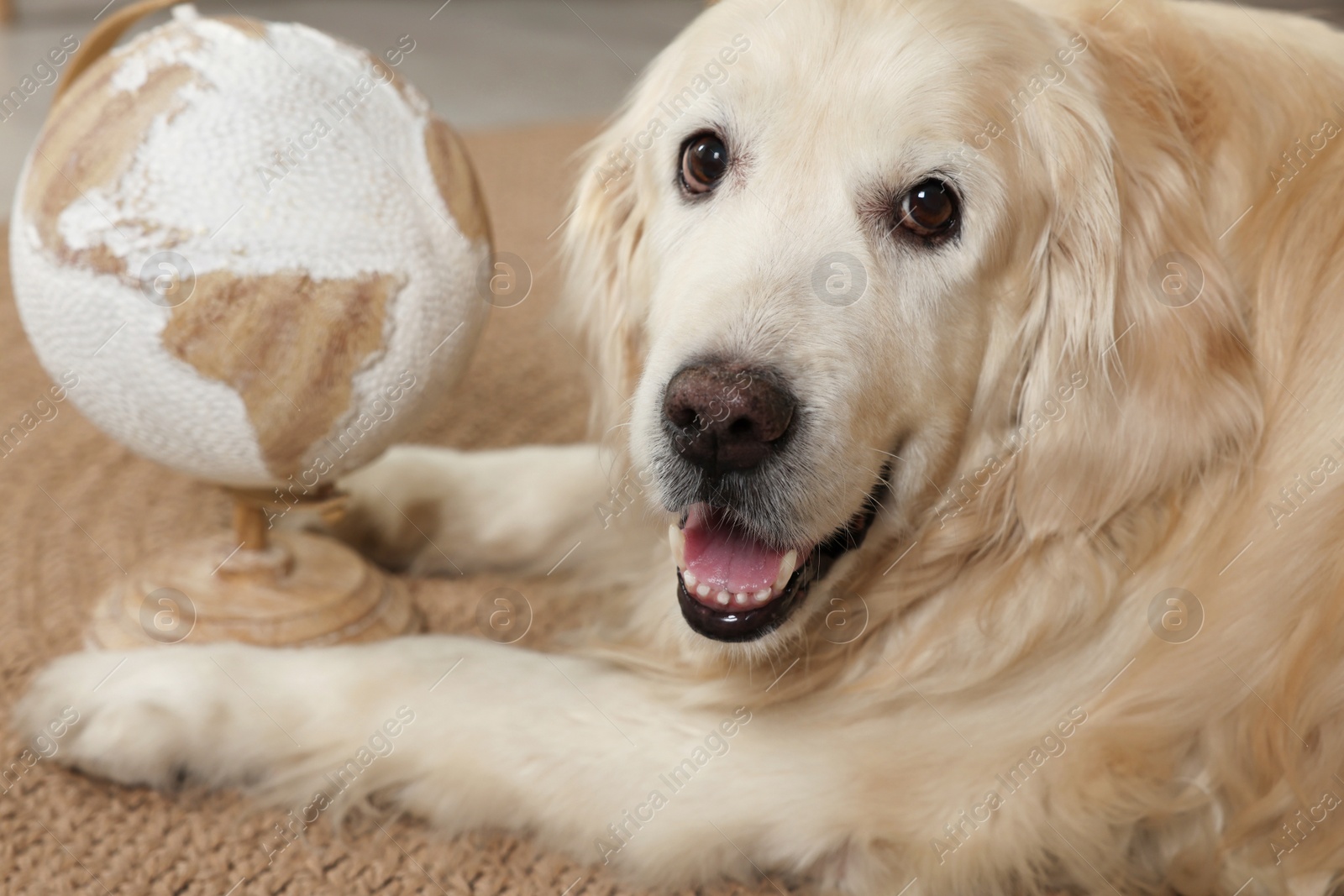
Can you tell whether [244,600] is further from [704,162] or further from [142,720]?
[704,162]

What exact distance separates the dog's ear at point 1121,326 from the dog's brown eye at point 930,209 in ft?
0.50

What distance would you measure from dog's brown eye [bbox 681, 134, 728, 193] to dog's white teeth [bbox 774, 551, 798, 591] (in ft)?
1.79

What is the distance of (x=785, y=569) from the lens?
169cm

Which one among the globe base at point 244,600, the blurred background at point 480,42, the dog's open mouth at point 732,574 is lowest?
the blurred background at point 480,42

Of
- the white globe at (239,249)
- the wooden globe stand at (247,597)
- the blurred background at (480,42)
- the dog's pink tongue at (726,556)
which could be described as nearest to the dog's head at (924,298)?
the dog's pink tongue at (726,556)

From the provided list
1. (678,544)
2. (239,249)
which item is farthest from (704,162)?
(239,249)

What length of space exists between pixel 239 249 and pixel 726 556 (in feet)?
2.58

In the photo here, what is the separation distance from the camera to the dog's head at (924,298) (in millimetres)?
1609

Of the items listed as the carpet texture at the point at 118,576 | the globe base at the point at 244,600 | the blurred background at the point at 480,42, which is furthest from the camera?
the blurred background at the point at 480,42

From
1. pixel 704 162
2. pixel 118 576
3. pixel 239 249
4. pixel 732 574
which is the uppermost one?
pixel 704 162

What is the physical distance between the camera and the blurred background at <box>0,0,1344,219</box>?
6074mm

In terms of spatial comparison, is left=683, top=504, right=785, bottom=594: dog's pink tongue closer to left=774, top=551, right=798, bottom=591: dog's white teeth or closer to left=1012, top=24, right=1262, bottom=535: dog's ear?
left=774, top=551, right=798, bottom=591: dog's white teeth

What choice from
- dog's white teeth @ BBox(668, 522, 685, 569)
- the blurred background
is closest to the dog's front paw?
dog's white teeth @ BBox(668, 522, 685, 569)

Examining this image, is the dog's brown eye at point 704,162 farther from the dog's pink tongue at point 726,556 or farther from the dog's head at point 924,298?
the dog's pink tongue at point 726,556
